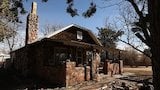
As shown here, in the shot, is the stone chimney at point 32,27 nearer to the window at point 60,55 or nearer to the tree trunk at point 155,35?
the window at point 60,55

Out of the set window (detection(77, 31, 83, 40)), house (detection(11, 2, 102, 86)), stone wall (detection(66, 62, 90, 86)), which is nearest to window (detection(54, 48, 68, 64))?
house (detection(11, 2, 102, 86))

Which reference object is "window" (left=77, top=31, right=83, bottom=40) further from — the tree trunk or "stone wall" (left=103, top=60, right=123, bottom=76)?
the tree trunk

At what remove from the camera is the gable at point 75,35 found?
81.7 ft

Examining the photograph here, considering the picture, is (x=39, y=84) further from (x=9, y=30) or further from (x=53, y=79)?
(x=9, y=30)

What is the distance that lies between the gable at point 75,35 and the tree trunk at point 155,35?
19.8m

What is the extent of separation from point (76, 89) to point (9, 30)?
890 centimetres

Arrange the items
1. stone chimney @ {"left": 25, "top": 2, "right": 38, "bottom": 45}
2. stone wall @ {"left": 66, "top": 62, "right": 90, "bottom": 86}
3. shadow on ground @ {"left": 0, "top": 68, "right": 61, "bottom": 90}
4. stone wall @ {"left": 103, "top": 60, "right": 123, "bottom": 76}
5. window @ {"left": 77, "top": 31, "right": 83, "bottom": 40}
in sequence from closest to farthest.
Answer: stone wall @ {"left": 66, "top": 62, "right": 90, "bottom": 86} < shadow on ground @ {"left": 0, "top": 68, "right": 61, "bottom": 90} < stone wall @ {"left": 103, "top": 60, "right": 123, "bottom": 76} < window @ {"left": 77, "top": 31, "right": 83, "bottom": 40} < stone chimney @ {"left": 25, "top": 2, "right": 38, "bottom": 45}

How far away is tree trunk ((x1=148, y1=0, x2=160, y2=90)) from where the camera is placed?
4.14 metres

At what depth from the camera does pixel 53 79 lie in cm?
2091

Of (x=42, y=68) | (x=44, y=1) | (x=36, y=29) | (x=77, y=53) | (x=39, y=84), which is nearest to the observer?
(x=44, y=1)

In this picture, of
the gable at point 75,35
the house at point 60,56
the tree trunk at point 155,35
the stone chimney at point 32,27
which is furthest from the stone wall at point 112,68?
the tree trunk at point 155,35

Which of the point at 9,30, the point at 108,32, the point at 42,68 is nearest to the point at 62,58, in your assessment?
the point at 42,68

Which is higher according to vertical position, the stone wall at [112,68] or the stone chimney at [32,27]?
the stone chimney at [32,27]

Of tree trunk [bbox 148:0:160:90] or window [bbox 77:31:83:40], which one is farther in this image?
window [bbox 77:31:83:40]
